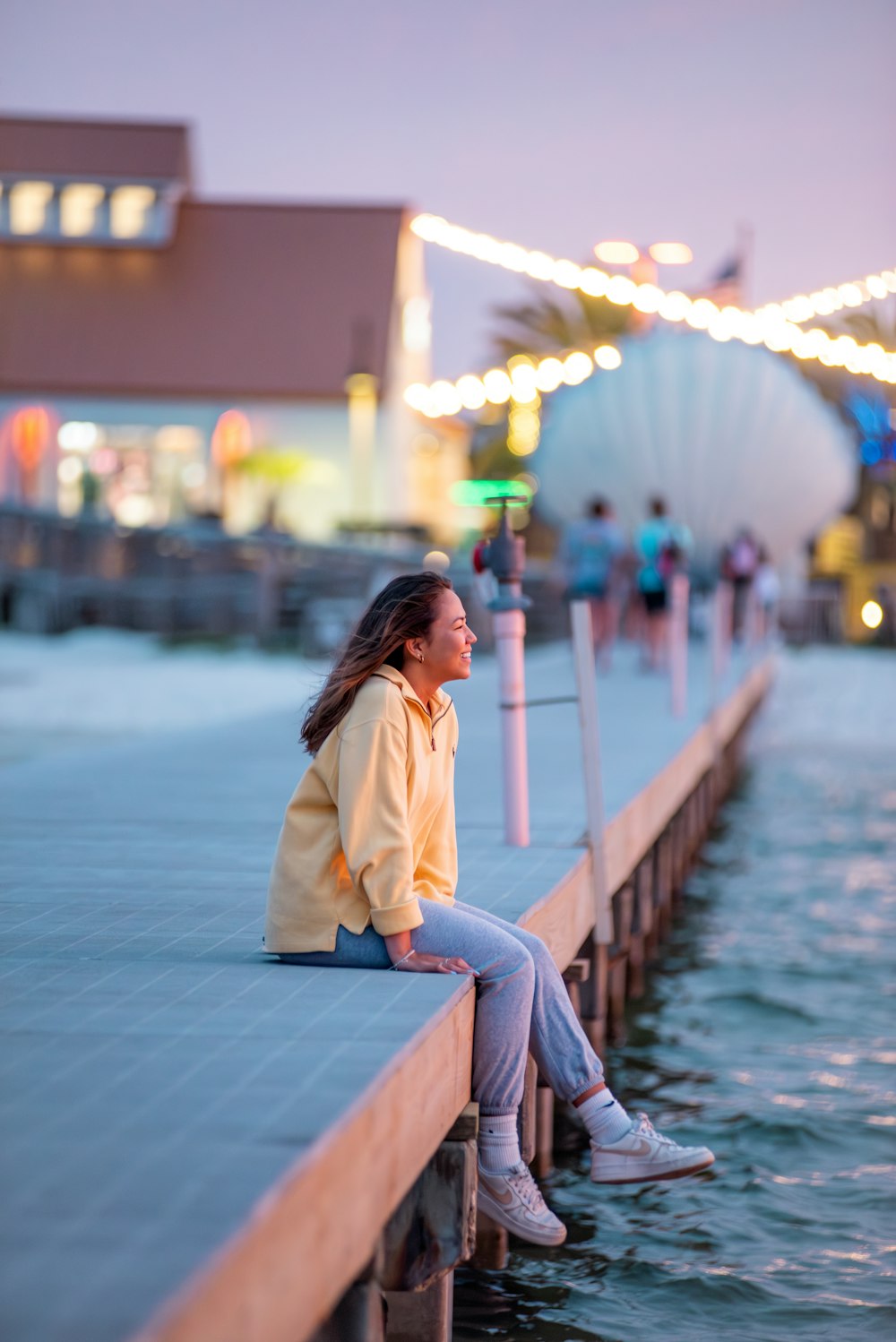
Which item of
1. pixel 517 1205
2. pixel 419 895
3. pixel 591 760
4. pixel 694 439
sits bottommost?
pixel 517 1205

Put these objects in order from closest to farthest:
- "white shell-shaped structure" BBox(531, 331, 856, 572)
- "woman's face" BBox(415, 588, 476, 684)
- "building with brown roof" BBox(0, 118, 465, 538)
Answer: "woman's face" BBox(415, 588, 476, 684)
"white shell-shaped structure" BBox(531, 331, 856, 572)
"building with brown roof" BBox(0, 118, 465, 538)

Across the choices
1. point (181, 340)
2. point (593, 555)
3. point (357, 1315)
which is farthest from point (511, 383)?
point (357, 1315)

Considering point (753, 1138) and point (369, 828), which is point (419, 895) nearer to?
point (369, 828)

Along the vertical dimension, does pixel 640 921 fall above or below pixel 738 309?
below

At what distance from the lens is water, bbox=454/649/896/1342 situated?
5551 mm

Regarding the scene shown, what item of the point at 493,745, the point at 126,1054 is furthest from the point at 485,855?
the point at 493,745

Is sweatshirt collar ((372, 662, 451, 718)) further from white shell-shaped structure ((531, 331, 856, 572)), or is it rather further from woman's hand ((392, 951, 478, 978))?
white shell-shaped structure ((531, 331, 856, 572))

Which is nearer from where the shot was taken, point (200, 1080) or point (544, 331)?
point (200, 1080)

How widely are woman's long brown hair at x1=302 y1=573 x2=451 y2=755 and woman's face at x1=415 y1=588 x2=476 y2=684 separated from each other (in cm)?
2

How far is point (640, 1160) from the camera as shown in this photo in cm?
448

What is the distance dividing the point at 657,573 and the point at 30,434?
22161mm

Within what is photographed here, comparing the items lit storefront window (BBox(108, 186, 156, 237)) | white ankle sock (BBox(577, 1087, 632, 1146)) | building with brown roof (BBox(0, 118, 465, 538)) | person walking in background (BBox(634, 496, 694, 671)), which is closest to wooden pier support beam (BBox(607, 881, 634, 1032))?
white ankle sock (BBox(577, 1087, 632, 1146))

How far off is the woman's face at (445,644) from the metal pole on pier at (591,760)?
2157 mm

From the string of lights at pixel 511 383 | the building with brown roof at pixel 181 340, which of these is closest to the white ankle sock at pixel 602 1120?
the string of lights at pixel 511 383
